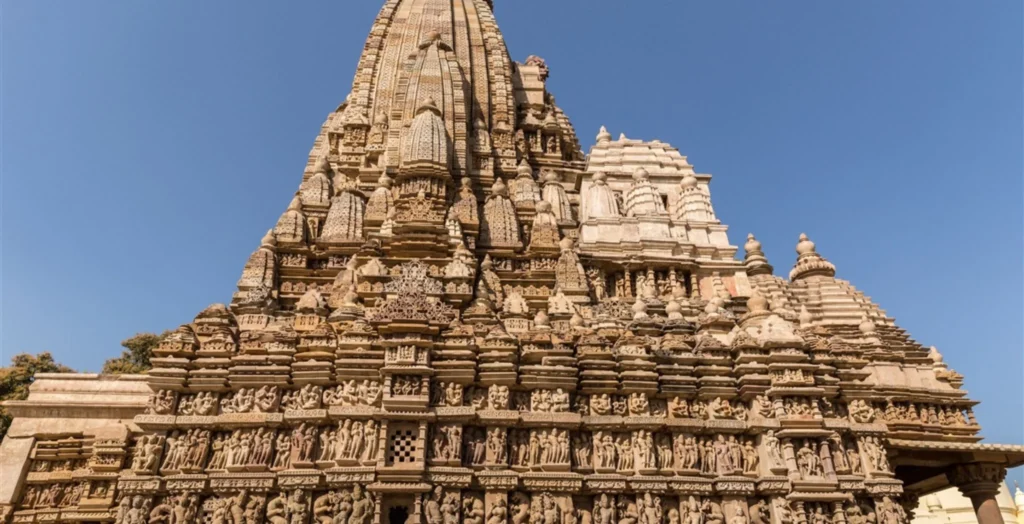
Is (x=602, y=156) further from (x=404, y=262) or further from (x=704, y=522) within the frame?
(x=704, y=522)

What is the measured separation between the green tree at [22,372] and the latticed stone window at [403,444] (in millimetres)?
21099

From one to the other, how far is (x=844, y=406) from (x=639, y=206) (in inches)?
Result: 425

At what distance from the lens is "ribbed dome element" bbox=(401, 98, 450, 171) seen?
19.7 m

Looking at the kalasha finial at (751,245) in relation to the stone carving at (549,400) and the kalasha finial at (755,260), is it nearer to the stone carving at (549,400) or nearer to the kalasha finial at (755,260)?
the kalasha finial at (755,260)

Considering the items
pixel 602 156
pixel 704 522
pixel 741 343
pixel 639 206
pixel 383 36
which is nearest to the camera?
pixel 704 522

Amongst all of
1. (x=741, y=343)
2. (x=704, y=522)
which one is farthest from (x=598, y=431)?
(x=741, y=343)

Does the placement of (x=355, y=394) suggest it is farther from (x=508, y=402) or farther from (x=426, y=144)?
(x=426, y=144)

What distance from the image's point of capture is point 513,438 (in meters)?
10.0

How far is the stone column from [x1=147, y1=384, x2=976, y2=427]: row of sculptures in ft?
15.8

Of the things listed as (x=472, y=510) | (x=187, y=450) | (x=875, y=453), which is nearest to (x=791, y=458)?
(x=875, y=453)

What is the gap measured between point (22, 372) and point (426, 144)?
2030cm

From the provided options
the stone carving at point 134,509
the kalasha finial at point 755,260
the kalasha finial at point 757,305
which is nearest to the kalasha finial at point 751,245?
the kalasha finial at point 755,260

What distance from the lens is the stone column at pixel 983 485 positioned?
13375mm

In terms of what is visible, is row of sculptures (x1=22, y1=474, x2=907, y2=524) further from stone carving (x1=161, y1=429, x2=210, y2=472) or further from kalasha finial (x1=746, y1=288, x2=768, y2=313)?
kalasha finial (x1=746, y1=288, x2=768, y2=313)
